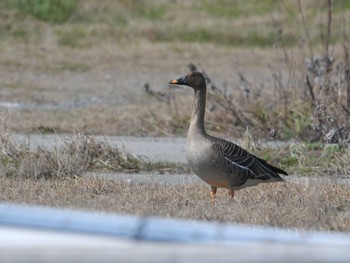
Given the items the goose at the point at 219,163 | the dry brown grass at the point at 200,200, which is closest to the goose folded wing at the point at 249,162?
the goose at the point at 219,163

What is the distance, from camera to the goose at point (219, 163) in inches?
327

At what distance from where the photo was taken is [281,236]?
13.7 feet

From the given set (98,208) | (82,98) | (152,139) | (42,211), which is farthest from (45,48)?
(42,211)

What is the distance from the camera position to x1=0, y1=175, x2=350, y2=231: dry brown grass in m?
7.51

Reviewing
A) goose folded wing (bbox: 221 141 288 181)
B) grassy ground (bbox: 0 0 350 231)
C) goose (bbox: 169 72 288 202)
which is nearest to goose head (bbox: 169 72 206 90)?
goose (bbox: 169 72 288 202)

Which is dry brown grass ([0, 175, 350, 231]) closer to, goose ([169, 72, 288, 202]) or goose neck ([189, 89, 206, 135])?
goose ([169, 72, 288, 202])

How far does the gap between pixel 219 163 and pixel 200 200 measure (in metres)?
0.45

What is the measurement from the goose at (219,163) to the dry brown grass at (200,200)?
5.8 inches

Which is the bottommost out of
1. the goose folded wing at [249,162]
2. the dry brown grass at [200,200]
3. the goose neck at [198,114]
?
the dry brown grass at [200,200]

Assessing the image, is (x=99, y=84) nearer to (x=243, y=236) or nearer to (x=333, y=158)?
(x=333, y=158)

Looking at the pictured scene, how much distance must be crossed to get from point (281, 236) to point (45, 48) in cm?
2158

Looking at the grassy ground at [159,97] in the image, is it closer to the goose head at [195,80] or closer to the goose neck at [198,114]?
the goose neck at [198,114]

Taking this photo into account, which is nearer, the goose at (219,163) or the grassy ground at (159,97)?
the goose at (219,163)

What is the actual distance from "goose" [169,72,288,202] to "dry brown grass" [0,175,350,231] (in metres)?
0.15
